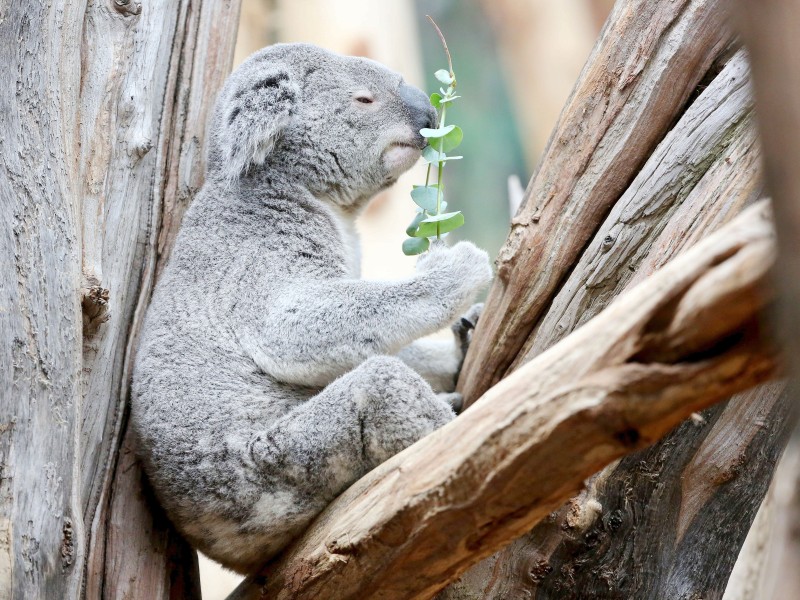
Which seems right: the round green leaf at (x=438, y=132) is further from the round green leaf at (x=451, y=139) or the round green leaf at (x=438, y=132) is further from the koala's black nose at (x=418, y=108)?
the koala's black nose at (x=418, y=108)

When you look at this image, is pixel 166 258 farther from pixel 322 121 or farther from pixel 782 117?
pixel 782 117

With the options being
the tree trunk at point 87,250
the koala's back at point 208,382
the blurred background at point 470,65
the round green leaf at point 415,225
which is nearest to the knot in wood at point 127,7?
the tree trunk at point 87,250

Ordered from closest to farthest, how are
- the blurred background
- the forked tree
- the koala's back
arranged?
the forked tree, the koala's back, the blurred background

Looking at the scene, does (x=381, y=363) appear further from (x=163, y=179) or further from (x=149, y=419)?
(x=163, y=179)

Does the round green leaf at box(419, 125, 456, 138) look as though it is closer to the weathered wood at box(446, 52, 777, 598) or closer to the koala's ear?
the koala's ear

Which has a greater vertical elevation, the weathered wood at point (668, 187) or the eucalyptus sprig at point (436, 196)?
the eucalyptus sprig at point (436, 196)

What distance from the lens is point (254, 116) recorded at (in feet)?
10.5

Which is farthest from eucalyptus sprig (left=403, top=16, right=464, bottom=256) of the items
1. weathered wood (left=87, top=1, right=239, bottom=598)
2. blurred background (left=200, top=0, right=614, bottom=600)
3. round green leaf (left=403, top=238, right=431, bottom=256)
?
blurred background (left=200, top=0, right=614, bottom=600)

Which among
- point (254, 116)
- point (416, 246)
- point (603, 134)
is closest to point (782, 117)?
point (603, 134)

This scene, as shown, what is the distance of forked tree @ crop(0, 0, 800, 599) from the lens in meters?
1.93

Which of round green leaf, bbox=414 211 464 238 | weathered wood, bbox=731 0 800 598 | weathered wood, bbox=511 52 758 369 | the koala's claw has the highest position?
round green leaf, bbox=414 211 464 238

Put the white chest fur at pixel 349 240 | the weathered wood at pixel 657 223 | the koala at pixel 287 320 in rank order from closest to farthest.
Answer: the weathered wood at pixel 657 223 → the koala at pixel 287 320 → the white chest fur at pixel 349 240

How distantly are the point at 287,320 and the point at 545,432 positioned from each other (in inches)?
56.2

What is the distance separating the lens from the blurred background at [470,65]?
22.0ft
